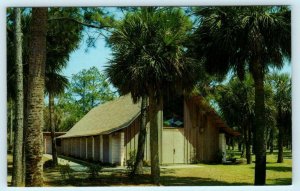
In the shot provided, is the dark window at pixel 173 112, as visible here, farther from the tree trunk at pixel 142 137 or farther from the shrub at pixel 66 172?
the shrub at pixel 66 172

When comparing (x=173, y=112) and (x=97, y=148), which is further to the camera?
(x=97, y=148)

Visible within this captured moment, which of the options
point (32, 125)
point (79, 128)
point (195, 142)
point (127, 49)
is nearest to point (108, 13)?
point (127, 49)

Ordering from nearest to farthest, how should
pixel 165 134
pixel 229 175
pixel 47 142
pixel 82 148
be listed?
pixel 229 175 → pixel 47 142 → pixel 165 134 → pixel 82 148

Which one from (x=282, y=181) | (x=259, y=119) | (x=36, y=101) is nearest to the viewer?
(x=36, y=101)

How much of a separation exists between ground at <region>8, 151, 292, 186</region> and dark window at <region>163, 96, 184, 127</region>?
2153 mm

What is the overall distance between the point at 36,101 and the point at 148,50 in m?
3.75

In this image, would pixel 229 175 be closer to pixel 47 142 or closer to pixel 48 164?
pixel 47 142

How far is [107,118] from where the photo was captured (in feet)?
62.7

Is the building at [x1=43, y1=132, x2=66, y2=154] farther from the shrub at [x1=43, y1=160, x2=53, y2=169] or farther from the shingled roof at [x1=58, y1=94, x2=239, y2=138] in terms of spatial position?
the shingled roof at [x1=58, y1=94, x2=239, y2=138]

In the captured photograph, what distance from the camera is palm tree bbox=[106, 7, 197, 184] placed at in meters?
13.8

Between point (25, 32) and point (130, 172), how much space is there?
5626 millimetres

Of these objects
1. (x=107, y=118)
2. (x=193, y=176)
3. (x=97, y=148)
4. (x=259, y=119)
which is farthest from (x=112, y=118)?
(x=259, y=119)

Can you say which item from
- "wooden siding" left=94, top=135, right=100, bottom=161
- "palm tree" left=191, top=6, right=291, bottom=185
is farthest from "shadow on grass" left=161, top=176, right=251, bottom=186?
"wooden siding" left=94, top=135, right=100, bottom=161

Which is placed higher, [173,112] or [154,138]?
[173,112]
